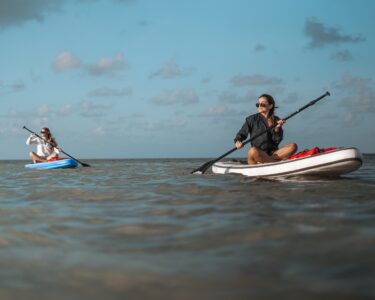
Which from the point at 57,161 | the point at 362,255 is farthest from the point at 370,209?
the point at 57,161

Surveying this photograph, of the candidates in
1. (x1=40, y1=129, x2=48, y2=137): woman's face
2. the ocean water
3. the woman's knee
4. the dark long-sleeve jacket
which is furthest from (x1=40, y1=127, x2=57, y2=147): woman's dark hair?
the ocean water

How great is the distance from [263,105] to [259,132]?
636 millimetres

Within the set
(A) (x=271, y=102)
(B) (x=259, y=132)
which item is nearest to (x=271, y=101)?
(A) (x=271, y=102)

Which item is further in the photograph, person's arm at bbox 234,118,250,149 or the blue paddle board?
the blue paddle board

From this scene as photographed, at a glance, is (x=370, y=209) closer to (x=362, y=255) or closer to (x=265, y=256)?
(x=362, y=255)

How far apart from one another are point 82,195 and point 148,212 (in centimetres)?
207

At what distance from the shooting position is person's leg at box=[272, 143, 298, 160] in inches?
361

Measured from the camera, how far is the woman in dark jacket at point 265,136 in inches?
350

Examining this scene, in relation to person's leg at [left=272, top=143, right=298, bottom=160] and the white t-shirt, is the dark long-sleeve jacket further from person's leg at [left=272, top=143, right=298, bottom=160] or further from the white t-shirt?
the white t-shirt

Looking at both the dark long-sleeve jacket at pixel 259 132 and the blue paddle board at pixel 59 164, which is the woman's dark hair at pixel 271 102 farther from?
the blue paddle board at pixel 59 164

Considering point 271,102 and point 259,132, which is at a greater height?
point 271,102

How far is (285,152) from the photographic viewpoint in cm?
916

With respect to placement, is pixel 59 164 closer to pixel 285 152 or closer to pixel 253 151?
pixel 253 151

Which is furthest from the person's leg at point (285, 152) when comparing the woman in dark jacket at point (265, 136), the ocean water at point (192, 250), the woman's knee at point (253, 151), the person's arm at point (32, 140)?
the person's arm at point (32, 140)
